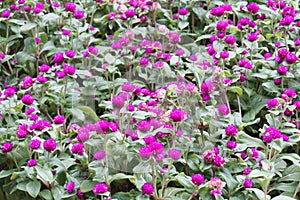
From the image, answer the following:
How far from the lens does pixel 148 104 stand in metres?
2.05

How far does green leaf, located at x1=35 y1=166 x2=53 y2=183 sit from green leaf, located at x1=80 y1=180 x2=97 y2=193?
11 cm

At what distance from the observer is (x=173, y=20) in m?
2.98

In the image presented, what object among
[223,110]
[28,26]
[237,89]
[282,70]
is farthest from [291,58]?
[28,26]

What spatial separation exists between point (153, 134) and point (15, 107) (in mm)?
666

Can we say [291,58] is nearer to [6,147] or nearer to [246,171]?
[246,171]

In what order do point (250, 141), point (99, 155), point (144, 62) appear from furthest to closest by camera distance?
point (144, 62), point (250, 141), point (99, 155)

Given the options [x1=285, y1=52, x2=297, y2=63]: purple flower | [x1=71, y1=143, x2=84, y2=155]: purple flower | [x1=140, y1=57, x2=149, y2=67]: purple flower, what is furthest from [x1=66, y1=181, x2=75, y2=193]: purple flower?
[x1=285, y1=52, x2=297, y2=63]: purple flower

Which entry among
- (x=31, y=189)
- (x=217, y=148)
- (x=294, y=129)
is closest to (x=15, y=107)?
(x=31, y=189)

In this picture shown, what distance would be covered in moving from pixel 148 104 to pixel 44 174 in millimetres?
480

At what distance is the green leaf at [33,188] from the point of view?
179 cm

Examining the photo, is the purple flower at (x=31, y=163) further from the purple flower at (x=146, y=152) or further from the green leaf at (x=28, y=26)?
the green leaf at (x=28, y=26)

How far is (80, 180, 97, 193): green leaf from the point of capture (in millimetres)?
1762

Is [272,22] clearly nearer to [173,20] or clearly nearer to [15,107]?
[173,20]

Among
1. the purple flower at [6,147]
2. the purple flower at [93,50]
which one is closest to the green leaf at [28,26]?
the purple flower at [93,50]
